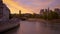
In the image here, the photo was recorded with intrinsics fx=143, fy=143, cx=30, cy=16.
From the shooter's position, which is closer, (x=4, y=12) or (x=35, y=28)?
(x=4, y=12)

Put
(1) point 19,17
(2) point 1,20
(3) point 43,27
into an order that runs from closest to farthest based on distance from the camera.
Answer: (2) point 1,20, (1) point 19,17, (3) point 43,27

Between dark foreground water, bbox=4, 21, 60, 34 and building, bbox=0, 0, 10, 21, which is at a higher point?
building, bbox=0, 0, 10, 21

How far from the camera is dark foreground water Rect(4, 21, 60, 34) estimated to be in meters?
3.74

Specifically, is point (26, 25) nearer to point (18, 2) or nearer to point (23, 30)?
point (23, 30)

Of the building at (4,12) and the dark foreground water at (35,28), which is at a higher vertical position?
the building at (4,12)

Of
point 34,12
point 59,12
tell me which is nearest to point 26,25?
point 34,12

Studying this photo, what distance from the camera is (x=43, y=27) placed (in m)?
4.36

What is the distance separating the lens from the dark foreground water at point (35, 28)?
3.74m

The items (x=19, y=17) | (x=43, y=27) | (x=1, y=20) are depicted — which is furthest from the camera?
(x=43, y=27)

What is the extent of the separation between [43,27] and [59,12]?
2.17ft

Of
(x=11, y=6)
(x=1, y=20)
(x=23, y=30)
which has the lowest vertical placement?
(x=23, y=30)

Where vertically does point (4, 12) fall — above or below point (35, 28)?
above

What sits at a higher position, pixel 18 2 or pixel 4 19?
pixel 18 2

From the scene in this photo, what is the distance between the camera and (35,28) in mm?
4117
